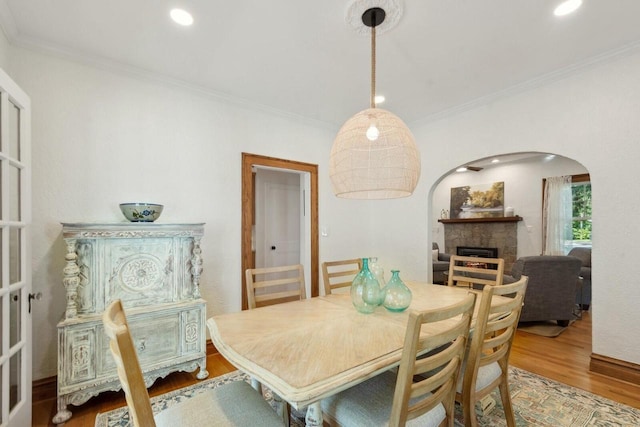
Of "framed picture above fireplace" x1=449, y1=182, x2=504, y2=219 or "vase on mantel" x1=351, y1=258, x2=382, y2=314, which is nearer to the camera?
"vase on mantel" x1=351, y1=258, x2=382, y2=314

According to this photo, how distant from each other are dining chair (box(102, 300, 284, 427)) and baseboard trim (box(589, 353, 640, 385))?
111 inches

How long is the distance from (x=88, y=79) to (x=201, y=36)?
3.61ft

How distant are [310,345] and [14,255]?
5.68ft

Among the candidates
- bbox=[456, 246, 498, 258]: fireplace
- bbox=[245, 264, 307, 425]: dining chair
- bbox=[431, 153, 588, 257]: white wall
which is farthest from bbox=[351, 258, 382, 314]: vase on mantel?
bbox=[456, 246, 498, 258]: fireplace

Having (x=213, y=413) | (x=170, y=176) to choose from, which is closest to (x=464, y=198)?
(x=170, y=176)

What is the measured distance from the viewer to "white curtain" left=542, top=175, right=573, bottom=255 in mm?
5684

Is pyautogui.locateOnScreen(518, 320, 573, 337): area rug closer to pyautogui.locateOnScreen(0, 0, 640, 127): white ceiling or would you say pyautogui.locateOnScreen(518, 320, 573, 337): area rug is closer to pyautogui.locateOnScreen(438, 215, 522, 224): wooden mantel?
A: pyautogui.locateOnScreen(0, 0, 640, 127): white ceiling

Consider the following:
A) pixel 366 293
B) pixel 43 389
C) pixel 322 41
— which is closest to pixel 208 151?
pixel 322 41

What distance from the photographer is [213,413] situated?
1205 mm

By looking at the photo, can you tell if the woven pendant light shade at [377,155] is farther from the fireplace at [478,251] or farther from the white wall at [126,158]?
the fireplace at [478,251]

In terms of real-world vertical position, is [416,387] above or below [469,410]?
above

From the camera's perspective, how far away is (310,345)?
1.25 m

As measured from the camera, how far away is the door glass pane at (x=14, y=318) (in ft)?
5.04

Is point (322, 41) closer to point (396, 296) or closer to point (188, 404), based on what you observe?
point (396, 296)
